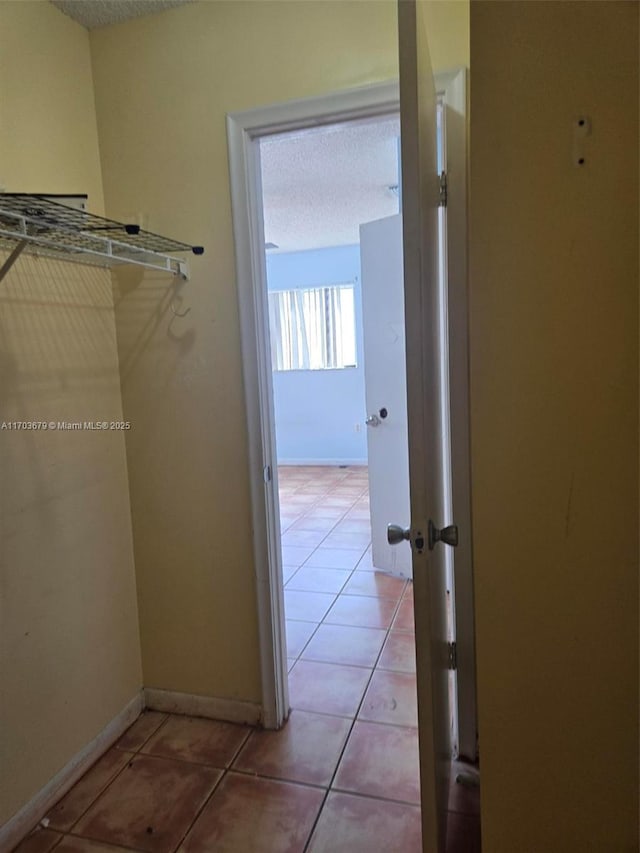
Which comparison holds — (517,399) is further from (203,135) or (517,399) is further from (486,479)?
(203,135)

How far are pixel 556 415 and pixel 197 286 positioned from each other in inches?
50.5

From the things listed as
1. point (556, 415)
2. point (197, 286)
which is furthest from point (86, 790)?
point (556, 415)

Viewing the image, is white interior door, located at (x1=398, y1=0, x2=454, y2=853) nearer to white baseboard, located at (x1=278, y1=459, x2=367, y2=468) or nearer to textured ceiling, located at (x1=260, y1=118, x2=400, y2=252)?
textured ceiling, located at (x1=260, y1=118, x2=400, y2=252)

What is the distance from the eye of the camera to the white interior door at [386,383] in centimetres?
309

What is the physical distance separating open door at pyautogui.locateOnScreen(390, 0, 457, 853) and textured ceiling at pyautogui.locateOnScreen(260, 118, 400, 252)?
0.63 m

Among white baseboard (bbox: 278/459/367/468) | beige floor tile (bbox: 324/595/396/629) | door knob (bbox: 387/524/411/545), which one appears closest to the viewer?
door knob (bbox: 387/524/411/545)

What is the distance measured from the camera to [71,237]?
1.59 meters

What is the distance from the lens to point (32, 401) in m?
1.61

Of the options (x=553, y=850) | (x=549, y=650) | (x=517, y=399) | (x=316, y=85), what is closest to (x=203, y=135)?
(x=316, y=85)

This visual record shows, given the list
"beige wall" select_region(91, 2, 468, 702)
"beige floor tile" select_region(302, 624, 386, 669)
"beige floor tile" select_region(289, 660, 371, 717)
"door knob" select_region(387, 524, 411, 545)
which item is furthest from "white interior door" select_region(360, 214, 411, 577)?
"door knob" select_region(387, 524, 411, 545)

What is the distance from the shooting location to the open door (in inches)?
40.4

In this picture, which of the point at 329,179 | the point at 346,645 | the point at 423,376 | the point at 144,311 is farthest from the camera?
the point at 329,179

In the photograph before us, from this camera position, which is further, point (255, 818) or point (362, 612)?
point (362, 612)

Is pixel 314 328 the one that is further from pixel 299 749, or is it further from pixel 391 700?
pixel 299 749
